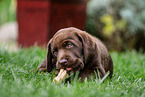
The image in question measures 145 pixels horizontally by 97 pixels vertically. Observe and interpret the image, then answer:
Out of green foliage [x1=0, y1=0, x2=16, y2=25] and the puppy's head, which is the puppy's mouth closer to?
the puppy's head

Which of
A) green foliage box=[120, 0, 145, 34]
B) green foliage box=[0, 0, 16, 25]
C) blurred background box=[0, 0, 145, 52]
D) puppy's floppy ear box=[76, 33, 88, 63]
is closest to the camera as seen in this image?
puppy's floppy ear box=[76, 33, 88, 63]

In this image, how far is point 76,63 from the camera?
3.50 meters

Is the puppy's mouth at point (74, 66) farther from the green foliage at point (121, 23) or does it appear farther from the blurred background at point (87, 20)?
the green foliage at point (121, 23)

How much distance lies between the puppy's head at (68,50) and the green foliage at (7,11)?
13441 millimetres

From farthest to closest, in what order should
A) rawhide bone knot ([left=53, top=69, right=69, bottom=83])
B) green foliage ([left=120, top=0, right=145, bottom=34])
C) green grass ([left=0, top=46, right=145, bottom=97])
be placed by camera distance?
green foliage ([left=120, top=0, right=145, bottom=34]) → rawhide bone knot ([left=53, top=69, right=69, bottom=83]) → green grass ([left=0, top=46, right=145, bottom=97])

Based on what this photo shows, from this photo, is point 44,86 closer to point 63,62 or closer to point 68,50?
point 63,62

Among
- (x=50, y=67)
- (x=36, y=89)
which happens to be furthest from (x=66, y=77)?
(x=36, y=89)

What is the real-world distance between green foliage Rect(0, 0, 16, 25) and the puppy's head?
13441 millimetres

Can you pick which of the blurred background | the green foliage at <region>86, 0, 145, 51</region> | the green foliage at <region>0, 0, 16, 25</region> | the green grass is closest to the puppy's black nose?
the green grass

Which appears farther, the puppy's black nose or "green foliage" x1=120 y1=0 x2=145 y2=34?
"green foliage" x1=120 y1=0 x2=145 y2=34

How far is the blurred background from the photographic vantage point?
8539mm

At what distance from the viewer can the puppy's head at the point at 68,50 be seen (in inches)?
136

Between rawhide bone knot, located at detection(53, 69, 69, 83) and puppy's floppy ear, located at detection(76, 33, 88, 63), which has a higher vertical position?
puppy's floppy ear, located at detection(76, 33, 88, 63)

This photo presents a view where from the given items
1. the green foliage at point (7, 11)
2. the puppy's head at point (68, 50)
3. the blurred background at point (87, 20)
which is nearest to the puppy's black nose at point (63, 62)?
the puppy's head at point (68, 50)
